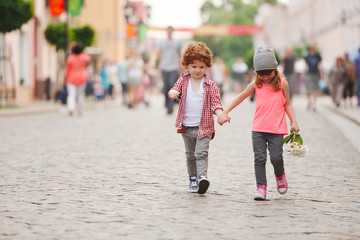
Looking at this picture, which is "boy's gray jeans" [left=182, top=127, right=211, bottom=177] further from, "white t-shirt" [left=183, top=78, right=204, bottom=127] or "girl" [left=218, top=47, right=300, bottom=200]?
"girl" [left=218, top=47, right=300, bottom=200]

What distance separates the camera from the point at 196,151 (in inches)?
260

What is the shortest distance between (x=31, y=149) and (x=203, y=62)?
15.1 ft

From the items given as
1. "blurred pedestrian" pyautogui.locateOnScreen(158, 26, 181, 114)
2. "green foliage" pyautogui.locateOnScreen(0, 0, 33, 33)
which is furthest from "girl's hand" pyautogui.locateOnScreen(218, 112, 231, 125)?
"green foliage" pyautogui.locateOnScreen(0, 0, 33, 33)

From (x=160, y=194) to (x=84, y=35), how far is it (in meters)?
24.3

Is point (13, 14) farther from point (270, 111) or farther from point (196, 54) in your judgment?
point (270, 111)

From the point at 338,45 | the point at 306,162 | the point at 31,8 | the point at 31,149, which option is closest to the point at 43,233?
the point at 306,162

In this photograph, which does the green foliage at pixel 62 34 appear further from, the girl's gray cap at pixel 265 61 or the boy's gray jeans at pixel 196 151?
the girl's gray cap at pixel 265 61

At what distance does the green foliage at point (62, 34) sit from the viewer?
29109 mm

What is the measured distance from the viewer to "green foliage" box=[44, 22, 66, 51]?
29062 millimetres

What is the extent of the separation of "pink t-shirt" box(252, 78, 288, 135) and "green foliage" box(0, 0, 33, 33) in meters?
15.7

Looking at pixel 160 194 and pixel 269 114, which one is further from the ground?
pixel 269 114

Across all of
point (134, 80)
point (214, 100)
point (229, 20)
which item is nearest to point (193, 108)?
point (214, 100)

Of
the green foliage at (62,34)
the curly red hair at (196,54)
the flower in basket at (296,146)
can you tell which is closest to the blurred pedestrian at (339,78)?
the green foliage at (62,34)

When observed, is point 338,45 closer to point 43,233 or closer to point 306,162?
point 306,162
